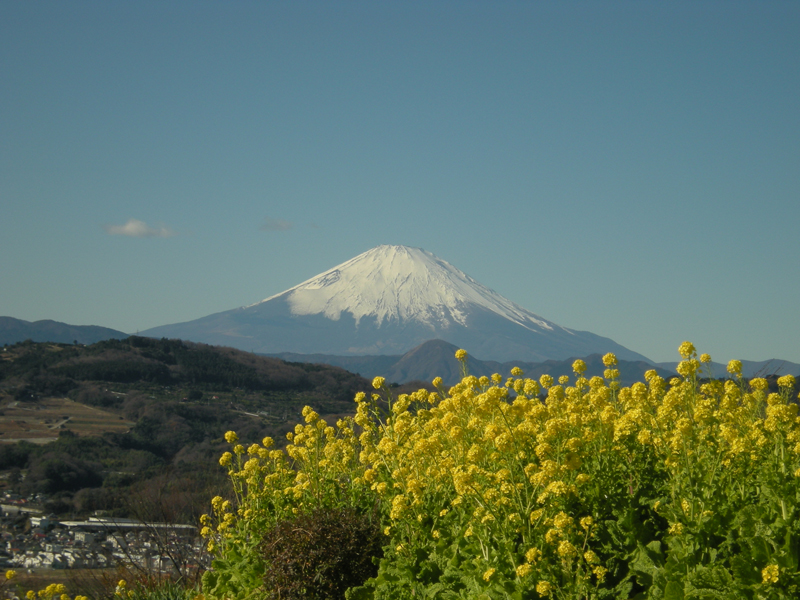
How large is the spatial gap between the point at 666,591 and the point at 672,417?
1810 mm

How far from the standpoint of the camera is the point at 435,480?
6.15 metres

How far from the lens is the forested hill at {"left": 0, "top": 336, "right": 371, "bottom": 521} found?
45.4 metres

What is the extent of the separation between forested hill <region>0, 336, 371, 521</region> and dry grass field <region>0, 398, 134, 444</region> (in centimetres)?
13

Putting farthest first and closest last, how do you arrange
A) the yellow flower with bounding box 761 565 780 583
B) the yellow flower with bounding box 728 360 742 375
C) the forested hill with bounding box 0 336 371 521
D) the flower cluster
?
the forested hill with bounding box 0 336 371 521
the yellow flower with bounding box 728 360 742 375
the flower cluster
the yellow flower with bounding box 761 565 780 583

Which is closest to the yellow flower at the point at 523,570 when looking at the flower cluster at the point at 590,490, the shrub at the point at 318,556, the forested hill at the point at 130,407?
the flower cluster at the point at 590,490

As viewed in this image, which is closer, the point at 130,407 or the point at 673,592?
the point at 673,592

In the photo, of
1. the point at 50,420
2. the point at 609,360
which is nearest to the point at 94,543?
the point at 609,360

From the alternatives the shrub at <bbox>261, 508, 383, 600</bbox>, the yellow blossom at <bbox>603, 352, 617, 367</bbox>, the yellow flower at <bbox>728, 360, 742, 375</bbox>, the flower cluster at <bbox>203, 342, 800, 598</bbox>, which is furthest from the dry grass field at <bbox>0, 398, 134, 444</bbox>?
the yellow flower at <bbox>728, 360, 742, 375</bbox>

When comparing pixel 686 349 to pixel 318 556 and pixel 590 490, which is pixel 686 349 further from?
pixel 318 556

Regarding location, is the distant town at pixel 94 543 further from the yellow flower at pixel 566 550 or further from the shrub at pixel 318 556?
the yellow flower at pixel 566 550

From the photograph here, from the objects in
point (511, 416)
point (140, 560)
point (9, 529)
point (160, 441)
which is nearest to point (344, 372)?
point (160, 441)

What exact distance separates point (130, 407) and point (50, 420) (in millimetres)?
8864

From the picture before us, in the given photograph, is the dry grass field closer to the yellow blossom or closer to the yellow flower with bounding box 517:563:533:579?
the yellow blossom

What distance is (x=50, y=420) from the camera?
224 ft
